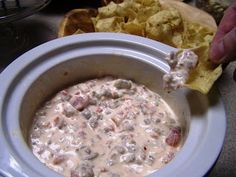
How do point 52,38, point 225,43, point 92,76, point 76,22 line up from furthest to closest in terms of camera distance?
point 52,38, point 76,22, point 92,76, point 225,43

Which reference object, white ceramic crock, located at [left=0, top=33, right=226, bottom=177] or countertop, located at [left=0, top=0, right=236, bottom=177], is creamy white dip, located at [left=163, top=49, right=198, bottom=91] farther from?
countertop, located at [left=0, top=0, right=236, bottom=177]

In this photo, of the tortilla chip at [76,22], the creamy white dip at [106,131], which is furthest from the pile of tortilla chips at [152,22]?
the creamy white dip at [106,131]

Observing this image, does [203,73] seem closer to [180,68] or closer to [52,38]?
[180,68]

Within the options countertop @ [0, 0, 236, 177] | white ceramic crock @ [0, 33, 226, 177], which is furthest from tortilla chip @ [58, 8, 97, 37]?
countertop @ [0, 0, 236, 177]

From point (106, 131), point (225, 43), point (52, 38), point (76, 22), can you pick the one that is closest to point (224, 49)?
point (225, 43)

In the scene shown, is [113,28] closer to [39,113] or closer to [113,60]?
[113,60]

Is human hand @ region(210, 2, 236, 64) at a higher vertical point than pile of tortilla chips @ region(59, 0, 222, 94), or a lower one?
higher
